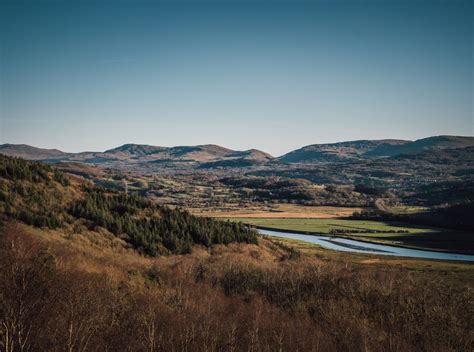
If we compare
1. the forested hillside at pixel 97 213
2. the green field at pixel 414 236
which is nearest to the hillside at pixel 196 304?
the forested hillside at pixel 97 213

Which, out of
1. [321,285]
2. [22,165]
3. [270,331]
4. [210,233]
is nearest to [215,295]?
[270,331]

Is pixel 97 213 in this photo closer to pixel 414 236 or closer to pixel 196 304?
pixel 196 304

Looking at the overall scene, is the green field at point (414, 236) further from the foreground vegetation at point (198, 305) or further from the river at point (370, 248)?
the foreground vegetation at point (198, 305)

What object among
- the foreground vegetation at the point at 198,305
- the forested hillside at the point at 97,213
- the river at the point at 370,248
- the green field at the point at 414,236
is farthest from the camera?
the green field at the point at 414,236

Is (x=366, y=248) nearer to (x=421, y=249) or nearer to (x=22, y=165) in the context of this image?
(x=421, y=249)

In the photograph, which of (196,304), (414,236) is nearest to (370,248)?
(414,236)

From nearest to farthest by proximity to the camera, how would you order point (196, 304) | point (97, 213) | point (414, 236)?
point (196, 304), point (97, 213), point (414, 236)

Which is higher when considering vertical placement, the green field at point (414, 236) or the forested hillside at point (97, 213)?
the forested hillside at point (97, 213)
